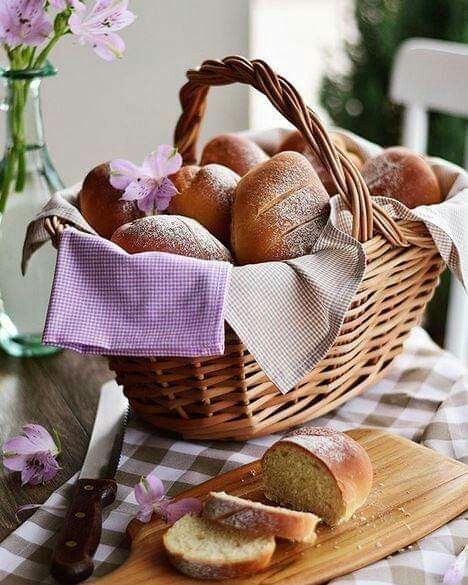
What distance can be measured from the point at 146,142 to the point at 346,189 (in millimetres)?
1156

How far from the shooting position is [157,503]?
0.93 meters

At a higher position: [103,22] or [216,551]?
[103,22]

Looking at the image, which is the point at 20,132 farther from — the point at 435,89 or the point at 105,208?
the point at 435,89

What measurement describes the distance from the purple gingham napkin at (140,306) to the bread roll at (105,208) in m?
0.21

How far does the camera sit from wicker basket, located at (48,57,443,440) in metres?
1.01

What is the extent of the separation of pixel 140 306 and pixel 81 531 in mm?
240

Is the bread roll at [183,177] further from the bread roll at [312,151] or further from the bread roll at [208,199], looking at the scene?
the bread roll at [312,151]

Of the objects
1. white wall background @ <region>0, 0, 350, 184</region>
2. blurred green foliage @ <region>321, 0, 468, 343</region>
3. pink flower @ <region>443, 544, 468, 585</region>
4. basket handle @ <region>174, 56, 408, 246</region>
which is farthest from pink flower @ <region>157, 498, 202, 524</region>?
blurred green foliage @ <region>321, 0, 468, 343</region>

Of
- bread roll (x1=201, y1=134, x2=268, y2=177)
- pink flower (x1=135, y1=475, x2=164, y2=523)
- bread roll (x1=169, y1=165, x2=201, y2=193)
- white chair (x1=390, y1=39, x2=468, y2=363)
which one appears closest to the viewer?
pink flower (x1=135, y1=475, x2=164, y2=523)

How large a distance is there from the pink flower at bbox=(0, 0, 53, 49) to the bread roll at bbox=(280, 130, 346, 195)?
42 cm

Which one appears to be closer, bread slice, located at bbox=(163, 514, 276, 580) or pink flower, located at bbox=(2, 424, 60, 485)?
bread slice, located at bbox=(163, 514, 276, 580)

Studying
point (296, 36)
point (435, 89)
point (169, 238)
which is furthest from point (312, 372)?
point (296, 36)

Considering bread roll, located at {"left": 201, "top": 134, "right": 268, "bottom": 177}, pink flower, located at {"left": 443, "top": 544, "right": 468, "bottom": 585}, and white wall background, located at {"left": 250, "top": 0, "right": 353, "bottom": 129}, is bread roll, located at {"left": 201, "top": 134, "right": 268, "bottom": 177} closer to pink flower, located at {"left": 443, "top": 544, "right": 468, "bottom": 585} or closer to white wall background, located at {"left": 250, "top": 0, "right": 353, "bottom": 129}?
pink flower, located at {"left": 443, "top": 544, "right": 468, "bottom": 585}

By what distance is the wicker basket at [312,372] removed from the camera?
1.01 meters
